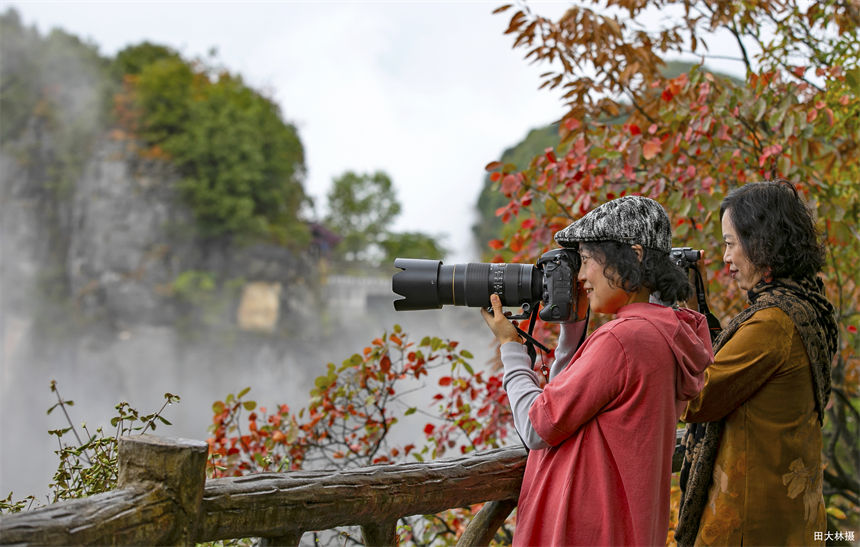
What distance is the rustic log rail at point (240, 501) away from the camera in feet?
3.07

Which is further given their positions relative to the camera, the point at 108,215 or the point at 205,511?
the point at 108,215

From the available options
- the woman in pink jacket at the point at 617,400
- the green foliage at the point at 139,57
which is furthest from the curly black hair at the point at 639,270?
the green foliage at the point at 139,57

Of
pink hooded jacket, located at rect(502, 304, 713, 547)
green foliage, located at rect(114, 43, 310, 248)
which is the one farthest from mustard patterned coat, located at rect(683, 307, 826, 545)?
green foliage, located at rect(114, 43, 310, 248)

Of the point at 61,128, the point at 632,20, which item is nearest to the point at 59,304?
the point at 61,128

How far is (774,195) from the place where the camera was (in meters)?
1.32

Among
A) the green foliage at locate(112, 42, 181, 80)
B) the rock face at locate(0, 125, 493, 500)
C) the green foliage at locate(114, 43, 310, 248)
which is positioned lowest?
the rock face at locate(0, 125, 493, 500)

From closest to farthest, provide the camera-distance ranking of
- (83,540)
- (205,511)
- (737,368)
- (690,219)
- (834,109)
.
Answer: (83,540) → (205,511) → (737,368) → (690,219) → (834,109)

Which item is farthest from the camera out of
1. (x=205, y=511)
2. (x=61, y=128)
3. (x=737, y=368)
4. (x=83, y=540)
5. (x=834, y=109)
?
(x=61, y=128)

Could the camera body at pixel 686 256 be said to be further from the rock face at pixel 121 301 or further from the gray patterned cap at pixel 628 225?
the rock face at pixel 121 301

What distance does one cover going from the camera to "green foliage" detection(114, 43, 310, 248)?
1745 cm

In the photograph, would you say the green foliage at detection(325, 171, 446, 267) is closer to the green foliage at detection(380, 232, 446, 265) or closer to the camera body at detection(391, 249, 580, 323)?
the green foliage at detection(380, 232, 446, 265)

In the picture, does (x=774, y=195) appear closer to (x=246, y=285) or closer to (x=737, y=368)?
(x=737, y=368)

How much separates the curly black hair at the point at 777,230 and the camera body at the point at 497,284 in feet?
1.16

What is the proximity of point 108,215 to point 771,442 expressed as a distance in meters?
19.4
